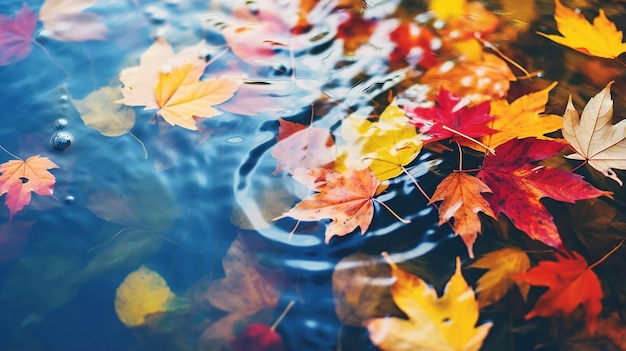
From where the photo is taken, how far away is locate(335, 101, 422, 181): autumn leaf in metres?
0.95

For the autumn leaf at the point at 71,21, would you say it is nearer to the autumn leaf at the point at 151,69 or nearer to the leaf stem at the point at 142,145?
the autumn leaf at the point at 151,69

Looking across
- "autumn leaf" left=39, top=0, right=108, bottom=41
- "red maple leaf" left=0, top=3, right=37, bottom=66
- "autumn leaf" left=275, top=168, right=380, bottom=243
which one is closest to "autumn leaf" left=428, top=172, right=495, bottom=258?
"autumn leaf" left=275, top=168, right=380, bottom=243

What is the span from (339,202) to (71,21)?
2.84 ft

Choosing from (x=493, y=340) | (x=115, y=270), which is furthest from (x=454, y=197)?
(x=115, y=270)

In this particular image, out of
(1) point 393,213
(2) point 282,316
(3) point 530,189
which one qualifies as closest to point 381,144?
(1) point 393,213

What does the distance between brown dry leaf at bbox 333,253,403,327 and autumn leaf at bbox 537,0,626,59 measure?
2.48 ft

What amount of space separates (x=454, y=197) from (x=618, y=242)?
301 mm

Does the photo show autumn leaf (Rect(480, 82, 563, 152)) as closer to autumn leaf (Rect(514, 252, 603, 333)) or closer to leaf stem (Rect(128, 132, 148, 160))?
autumn leaf (Rect(514, 252, 603, 333))

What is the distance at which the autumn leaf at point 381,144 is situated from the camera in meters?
0.95

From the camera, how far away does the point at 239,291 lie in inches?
33.0

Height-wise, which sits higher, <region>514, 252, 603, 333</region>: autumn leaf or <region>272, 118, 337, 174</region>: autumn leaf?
<region>272, 118, 337, 174</region>: autumn leaf

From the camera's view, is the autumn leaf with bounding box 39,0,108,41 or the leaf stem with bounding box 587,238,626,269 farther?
the autumn leaf with bounding box 39,0,108,41

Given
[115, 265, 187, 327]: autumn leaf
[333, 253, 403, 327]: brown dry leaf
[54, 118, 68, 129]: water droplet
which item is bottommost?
[115, 265, 187, 327]: autumn leaf

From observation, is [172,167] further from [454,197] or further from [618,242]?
[618,242]
